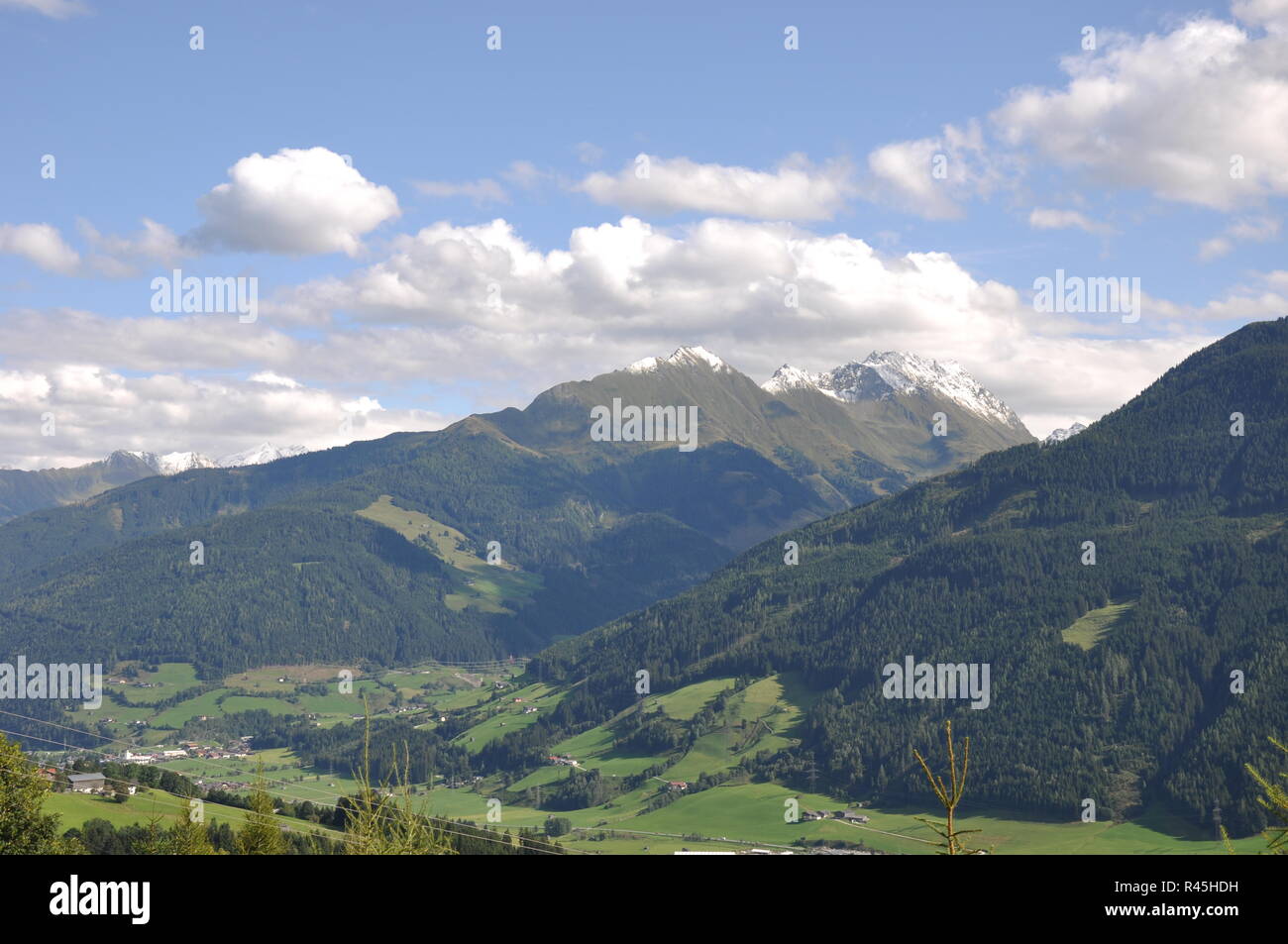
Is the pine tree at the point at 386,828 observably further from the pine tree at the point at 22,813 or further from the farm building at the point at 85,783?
the farm building at the point at 85,783

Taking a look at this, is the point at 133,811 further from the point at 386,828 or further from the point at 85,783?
the point at 386,828

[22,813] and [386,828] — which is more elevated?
[386,828]

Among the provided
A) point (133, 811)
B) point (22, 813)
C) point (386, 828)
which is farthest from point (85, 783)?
point (386, 828)

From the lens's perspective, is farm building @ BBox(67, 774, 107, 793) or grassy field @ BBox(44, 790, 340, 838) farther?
farm building @ BBox(67, 774, 107, 793)

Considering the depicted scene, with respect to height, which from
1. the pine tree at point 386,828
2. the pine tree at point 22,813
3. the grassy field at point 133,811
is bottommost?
the grassy field at point 133,811

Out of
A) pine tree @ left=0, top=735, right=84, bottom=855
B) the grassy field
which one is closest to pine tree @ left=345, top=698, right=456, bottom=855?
pine tree @ left=0, top=735, right=84, bottom=855

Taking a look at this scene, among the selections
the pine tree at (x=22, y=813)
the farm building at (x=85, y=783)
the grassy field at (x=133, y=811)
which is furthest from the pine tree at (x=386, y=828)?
the farm building at (x=85, y=783)

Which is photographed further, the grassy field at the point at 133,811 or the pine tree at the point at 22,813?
the grassy field at the point at 133,811

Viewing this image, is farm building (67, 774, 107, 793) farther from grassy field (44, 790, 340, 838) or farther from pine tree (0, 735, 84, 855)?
pine tree (0, 735, 84, 855)
